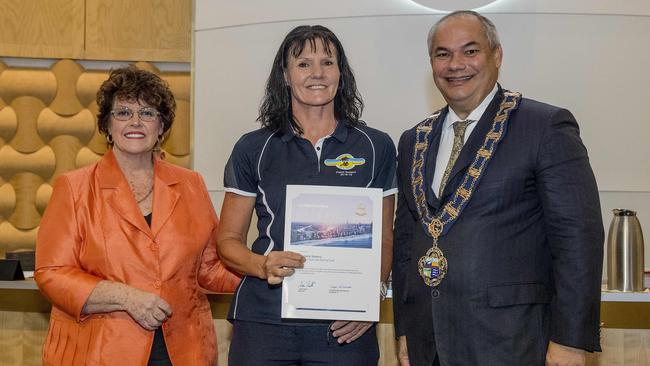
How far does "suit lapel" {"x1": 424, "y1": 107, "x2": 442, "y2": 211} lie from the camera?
2750 mm

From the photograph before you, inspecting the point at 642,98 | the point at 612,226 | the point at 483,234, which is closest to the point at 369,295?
the point at 483,234

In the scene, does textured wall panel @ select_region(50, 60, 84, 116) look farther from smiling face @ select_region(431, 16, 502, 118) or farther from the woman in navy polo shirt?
smiling face @ select_region(431, 16, 502, 118)

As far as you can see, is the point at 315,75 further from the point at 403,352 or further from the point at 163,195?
the point at 403,352

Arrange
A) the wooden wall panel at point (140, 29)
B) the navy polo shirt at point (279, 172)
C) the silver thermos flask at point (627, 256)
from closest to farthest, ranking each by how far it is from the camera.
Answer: the navy polo shirt at point (279, 172) < the silver thermos flask at point (627, 256) < the wooden wall panel at point (140, 29)

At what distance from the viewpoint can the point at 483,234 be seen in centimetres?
263

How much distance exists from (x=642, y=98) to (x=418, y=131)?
2.13 meters

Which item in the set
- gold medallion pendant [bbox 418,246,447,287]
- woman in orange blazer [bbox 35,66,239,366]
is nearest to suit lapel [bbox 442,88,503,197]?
gold medallion pendant [bbox 418,246,447,287]

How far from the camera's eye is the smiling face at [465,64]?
2.82 metres

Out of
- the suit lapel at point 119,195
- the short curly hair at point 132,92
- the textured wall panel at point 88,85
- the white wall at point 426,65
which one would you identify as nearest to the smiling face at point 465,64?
the short curly hair at point 132,92

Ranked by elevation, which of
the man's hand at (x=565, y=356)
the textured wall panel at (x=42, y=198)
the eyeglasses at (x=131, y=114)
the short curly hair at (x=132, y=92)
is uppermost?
the short curly hair at (x=132, y=92)

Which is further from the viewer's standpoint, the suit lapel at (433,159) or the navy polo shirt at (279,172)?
the navy polo shirt at (279,172)

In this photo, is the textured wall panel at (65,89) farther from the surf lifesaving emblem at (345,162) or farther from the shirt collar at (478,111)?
the shirt collar at (478,111)

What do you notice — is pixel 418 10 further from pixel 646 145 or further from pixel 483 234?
pixel 483 234

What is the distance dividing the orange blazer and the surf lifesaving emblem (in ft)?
2.05
